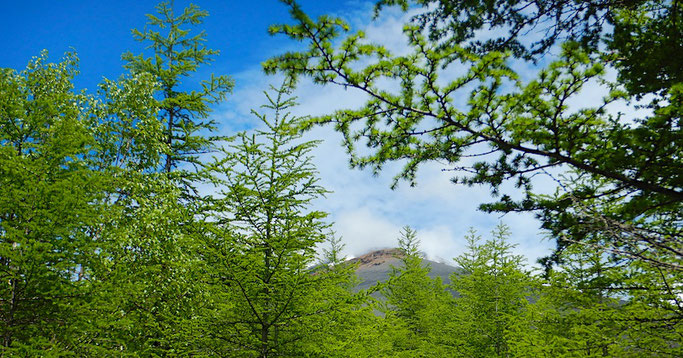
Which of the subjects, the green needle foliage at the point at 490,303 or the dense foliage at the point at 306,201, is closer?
the dense foliage at the point at 306,201

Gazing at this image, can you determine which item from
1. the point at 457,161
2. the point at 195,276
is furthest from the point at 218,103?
the point at 457,161

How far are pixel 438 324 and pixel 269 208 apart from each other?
13457mm

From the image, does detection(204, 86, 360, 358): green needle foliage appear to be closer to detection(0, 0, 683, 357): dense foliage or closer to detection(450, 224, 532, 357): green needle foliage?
detection(0, 0, 683, 357): dense foliage

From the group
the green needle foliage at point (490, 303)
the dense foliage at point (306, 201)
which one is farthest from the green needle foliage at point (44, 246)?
the green needle foliage at point (490, 303)

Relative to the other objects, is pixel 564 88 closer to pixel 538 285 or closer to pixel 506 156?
pixel 506 156

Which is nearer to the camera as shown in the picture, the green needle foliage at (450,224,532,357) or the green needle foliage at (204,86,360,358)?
the green needle foliage at (204,86,360,358)

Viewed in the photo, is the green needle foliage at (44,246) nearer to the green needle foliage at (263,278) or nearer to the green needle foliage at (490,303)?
the green needle foliage at (263,278)

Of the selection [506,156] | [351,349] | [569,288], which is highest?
[506,156]

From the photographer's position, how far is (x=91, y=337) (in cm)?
785

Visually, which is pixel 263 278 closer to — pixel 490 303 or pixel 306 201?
pixel 306 201

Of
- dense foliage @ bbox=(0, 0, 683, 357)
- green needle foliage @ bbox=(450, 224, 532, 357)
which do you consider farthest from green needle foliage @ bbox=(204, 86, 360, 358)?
green needle foliage @ bbox=(450, 224, 532, 357)

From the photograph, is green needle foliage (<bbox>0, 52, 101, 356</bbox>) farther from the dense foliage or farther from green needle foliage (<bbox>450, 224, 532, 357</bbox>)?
green needle foliage (<bbox>450, 224, 532, 357</bbox>)

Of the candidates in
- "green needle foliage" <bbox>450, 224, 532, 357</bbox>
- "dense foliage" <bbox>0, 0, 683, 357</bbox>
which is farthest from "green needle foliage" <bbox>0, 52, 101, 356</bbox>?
"green needle foliage" <bbox>450, 224, 532, 357</bbox>

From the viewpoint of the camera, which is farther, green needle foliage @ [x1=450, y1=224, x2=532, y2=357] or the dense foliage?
green needle foliage @ [x1=450, y1=224, x2=532, y2=357]
